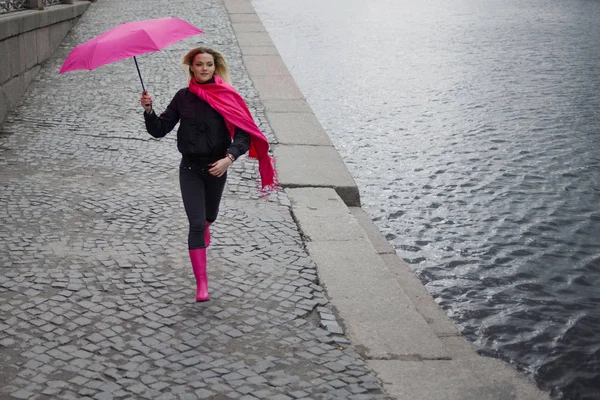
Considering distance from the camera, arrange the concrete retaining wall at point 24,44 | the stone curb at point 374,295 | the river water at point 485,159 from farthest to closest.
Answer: the concrete retaining wall at point 24,44, the river water at point 485,159, the stone curb at point 374,295

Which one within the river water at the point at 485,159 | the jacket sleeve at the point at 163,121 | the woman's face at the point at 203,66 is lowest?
the river water at the point at 485,159

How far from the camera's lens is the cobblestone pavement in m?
4.21

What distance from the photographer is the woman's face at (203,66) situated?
495cm

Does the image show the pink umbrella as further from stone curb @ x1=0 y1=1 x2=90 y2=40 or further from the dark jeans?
stone curb @ x1=0 y1=1 x2=90 y2=40

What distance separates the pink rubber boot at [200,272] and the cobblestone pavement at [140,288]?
74mm

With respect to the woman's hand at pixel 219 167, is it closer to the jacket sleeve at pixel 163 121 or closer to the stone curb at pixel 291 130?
the jacket sleeve at pixel 163 121

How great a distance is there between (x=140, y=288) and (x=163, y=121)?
1.04 m

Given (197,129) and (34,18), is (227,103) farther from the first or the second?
(34,18)

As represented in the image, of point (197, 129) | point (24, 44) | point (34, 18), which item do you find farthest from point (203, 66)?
point (34, 18)

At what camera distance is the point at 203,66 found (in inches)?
195

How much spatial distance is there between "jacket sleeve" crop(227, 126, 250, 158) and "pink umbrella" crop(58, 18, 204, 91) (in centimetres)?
61

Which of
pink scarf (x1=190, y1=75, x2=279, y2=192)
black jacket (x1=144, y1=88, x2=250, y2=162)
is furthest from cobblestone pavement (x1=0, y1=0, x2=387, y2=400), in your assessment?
pink scarf (x1=190, y1=75, x2=279, y2=192)

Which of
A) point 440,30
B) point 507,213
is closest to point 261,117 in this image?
point 507,213

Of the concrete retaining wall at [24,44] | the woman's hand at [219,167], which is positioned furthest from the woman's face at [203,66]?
the concrete retaining wall at [24,44]
